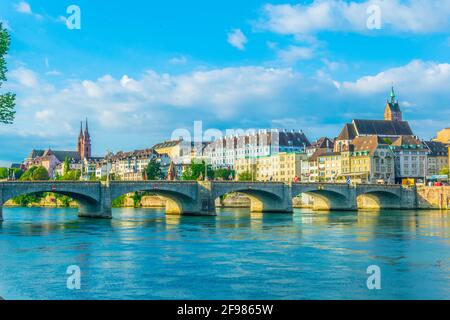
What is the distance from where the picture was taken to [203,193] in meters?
78.8

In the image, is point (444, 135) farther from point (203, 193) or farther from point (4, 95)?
point (4, 95)

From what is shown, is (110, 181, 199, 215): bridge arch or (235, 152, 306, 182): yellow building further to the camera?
(235, 152, 306, 182): yellow building

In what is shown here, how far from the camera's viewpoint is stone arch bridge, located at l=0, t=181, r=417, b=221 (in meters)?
67.4

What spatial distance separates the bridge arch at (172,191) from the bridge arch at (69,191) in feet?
7.00

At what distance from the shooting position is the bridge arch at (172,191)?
72750 mm

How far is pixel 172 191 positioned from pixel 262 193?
636 inches

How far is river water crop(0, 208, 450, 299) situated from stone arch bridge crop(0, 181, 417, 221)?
13.8 m

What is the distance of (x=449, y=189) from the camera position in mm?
105062

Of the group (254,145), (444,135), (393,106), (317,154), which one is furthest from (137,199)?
(393,106)

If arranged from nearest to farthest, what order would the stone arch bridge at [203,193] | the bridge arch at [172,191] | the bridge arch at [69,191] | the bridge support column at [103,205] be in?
the bridge arch at [69,191] → the stone arch bridge at [203,193] → the bridge support column at [103,205] → the bridge arch at [172,191]

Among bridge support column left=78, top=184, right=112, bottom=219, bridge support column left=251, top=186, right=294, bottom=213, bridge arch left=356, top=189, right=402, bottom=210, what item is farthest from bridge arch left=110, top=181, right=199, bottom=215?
bridge arch left=356, top=189, right=402, bottom=210

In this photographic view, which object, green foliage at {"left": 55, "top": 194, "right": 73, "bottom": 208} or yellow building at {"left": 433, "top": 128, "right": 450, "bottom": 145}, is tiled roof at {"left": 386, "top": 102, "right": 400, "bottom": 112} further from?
green foliage at {"left": 55, "top": 194, "right": 73, "bottom": 208}

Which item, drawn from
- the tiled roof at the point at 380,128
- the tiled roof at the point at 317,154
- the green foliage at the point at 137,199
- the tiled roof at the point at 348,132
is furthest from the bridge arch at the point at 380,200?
the green foliage at the point at 137,199

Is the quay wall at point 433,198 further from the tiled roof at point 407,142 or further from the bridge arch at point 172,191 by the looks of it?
the bridge arch at point 172,191
